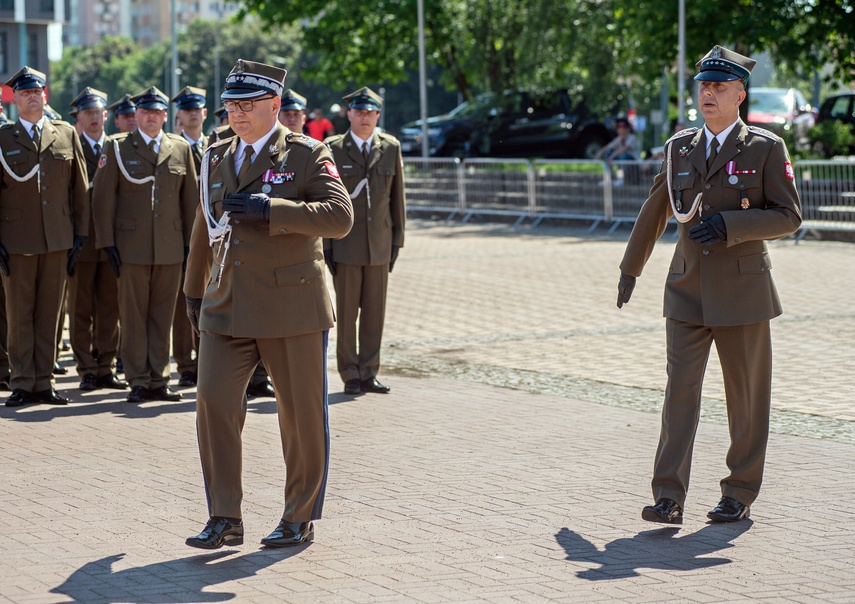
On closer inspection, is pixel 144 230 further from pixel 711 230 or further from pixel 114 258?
pixel 711 230

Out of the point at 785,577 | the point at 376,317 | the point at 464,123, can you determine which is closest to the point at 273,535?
the point at 785,577

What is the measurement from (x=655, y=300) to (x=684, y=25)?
12.0 m

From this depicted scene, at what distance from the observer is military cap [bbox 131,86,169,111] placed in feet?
30.2

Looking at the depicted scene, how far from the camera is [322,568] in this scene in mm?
5309

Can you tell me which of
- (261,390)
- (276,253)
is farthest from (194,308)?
(261,390)

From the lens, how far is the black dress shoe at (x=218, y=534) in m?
5.46

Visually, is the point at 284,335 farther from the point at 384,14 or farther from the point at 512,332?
the point at 384,14

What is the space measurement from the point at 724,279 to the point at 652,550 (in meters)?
1.24

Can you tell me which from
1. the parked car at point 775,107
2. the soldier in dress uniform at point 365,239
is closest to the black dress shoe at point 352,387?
the soldier in dress uniform at point 365,239

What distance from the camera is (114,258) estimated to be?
9.09 m

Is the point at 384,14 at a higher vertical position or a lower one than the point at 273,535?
higher

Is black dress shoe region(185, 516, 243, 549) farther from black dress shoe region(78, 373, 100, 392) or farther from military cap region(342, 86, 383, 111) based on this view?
military cap region(342, 86, 383, 111)

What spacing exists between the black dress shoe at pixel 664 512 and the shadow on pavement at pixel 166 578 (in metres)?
1.46

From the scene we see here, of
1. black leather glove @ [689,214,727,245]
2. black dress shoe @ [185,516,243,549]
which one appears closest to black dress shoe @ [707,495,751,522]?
black leather glove @ [689,214,727,245]
